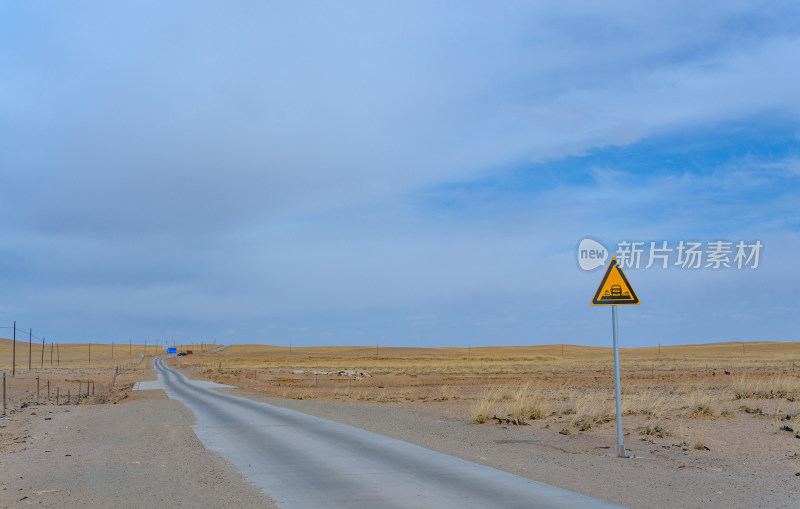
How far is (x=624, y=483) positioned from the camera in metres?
10.0

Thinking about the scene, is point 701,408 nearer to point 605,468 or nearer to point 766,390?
point 766,390

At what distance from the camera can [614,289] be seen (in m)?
12.1

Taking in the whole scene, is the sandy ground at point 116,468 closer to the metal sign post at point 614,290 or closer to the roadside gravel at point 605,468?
the roadside gravel at point 605,468

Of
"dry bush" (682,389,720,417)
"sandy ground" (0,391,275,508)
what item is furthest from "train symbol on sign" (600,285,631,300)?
"dry bush" (682,389,720,417)

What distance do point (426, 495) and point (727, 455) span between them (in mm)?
7132

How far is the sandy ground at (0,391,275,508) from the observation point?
29.9 ft

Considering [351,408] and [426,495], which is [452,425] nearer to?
[351,408]

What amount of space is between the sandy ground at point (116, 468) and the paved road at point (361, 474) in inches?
18.8

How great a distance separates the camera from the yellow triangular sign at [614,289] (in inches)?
471

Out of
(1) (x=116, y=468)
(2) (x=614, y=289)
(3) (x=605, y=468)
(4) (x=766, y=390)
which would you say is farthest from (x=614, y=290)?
(4) (x=766, y=390)

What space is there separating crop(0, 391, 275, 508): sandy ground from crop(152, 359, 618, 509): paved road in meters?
0.48

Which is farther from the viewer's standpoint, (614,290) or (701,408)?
(701,408)

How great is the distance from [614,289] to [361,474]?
5544mm

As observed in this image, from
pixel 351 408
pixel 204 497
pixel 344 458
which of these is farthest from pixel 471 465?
pixel 351 408
